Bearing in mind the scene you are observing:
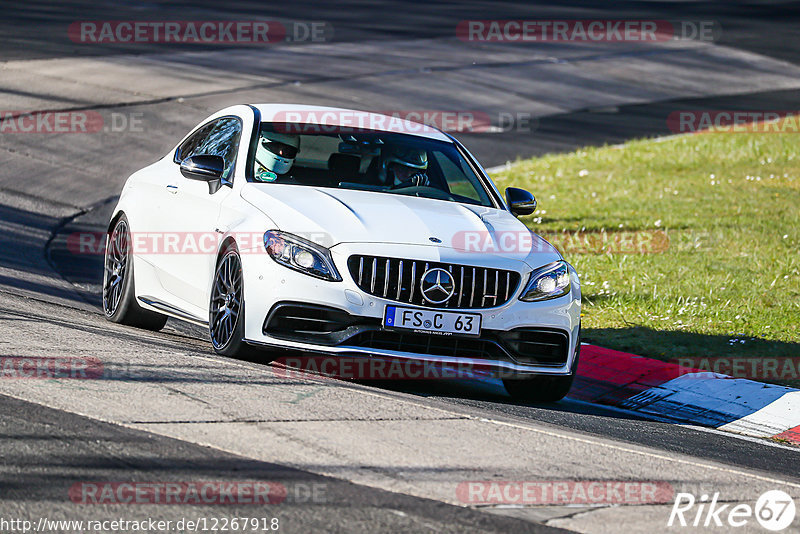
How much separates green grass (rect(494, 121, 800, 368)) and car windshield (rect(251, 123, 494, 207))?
2.27m

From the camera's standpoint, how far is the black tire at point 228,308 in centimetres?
745

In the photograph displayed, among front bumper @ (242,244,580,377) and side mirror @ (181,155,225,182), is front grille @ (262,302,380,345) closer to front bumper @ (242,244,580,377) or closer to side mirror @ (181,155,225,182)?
front bumper @ (242,244,580,377)

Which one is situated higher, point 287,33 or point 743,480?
point 287,33

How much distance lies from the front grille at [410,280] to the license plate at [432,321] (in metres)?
0.05

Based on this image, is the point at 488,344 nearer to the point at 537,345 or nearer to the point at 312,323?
the point at 537,345

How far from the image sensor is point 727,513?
17.9 ft

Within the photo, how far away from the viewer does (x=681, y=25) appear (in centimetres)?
3684

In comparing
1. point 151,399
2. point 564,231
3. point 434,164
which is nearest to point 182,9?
point 564,231

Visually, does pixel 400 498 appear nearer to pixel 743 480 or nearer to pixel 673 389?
pixel 743 480

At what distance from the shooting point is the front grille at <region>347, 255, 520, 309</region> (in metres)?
7.18

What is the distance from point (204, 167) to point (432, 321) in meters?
1.98

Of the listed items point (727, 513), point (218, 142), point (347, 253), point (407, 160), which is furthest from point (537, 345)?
point (218, 142)

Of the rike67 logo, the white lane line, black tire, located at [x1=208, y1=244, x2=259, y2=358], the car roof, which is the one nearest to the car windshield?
the car roof

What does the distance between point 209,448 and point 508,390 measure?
3122 millimetres
